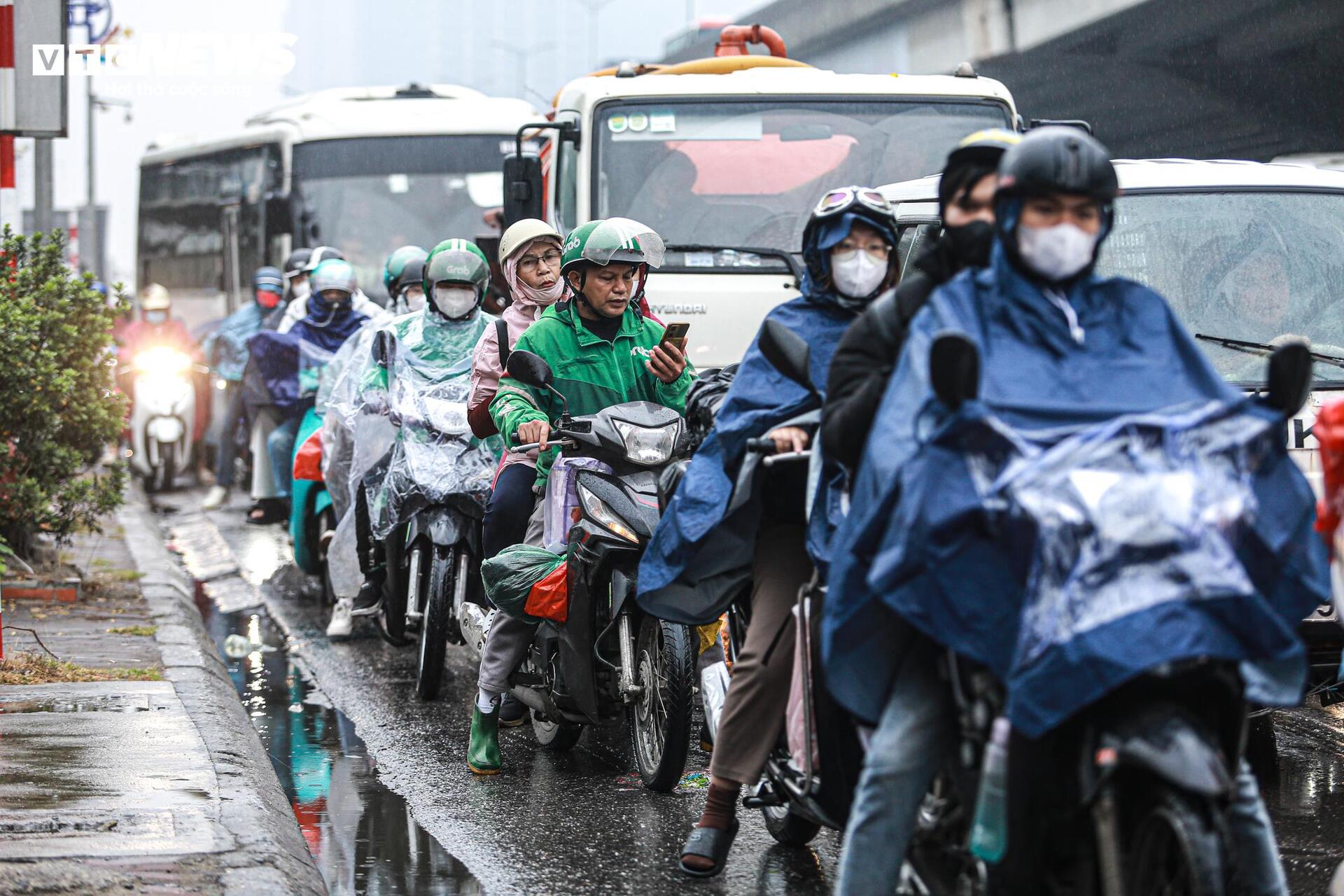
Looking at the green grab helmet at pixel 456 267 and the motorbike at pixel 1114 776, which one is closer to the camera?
the motorbike at pixel 1114 776

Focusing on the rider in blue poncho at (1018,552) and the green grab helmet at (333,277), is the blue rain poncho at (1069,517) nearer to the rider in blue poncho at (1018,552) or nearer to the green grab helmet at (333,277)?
the rider in blue poncho at (1018,552)

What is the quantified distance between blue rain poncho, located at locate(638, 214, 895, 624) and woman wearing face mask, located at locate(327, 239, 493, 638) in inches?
142

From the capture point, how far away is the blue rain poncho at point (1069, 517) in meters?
3.55

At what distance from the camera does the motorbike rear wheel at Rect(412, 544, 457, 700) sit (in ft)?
27.8

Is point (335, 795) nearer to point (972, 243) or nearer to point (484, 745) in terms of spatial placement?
point (484, 745)

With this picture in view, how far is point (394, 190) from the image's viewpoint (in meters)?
18.4

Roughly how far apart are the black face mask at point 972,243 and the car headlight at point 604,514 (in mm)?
2409

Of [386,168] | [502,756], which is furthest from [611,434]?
[386,168]

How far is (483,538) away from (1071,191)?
4096 mm

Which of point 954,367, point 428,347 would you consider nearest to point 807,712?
point 954,367

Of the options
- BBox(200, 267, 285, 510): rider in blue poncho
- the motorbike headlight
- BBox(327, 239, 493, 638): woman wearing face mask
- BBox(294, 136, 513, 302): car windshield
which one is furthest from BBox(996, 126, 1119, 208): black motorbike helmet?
the motorbike headlight

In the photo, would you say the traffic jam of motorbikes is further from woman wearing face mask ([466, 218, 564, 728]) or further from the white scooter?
the white scooter

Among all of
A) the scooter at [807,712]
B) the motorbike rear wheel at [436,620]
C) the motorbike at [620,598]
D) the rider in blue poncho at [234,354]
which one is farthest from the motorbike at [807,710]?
the rider in blue poncho at [234,354]

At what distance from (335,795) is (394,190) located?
1212 cm
